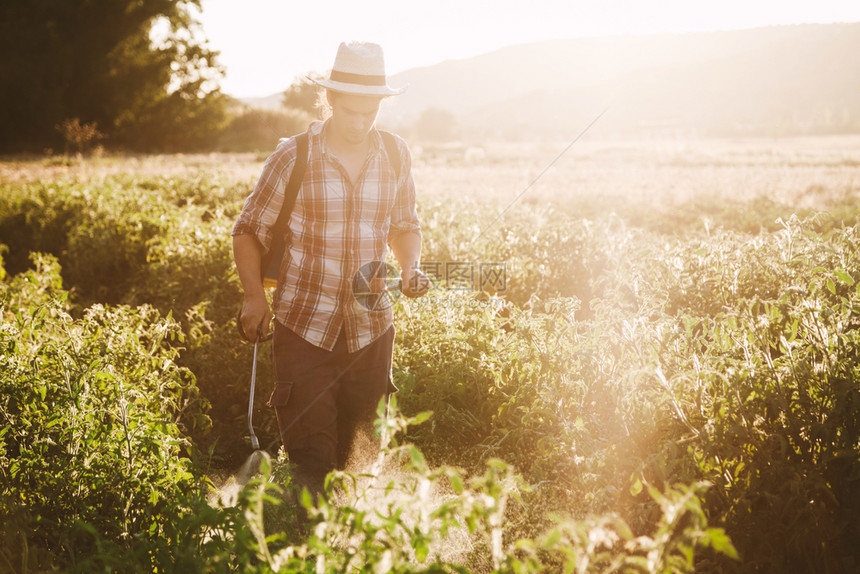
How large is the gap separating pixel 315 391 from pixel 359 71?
→ 5.18 ft

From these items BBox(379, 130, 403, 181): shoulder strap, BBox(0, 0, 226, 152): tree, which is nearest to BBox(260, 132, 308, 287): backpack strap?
BBox(379, 130, 403, 181): shoulder strap

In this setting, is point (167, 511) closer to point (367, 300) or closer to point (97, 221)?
A: point (367, 300)

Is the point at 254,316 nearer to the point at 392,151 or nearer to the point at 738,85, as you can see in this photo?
the point at 392,151

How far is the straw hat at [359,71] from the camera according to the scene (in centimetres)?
280

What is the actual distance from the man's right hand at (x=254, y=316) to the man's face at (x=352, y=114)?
903mm

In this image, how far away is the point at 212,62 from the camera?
34.8m

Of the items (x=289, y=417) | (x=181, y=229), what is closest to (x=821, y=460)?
(x=289, y=417)

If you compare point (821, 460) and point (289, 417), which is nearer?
point (821, 460)

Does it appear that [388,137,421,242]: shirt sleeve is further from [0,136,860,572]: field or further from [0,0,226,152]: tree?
[0,0,226,152]: tree

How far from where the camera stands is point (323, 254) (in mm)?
2939

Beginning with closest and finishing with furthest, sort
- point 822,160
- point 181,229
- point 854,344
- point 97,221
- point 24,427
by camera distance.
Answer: point 854,344, point 24,427, point 181,229, point 97,221, point 822,160

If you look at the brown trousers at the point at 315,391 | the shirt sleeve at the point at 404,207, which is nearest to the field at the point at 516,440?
the brown trousers at the point at 315,391

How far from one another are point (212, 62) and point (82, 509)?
37.0 meters

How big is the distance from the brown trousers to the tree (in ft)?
110
